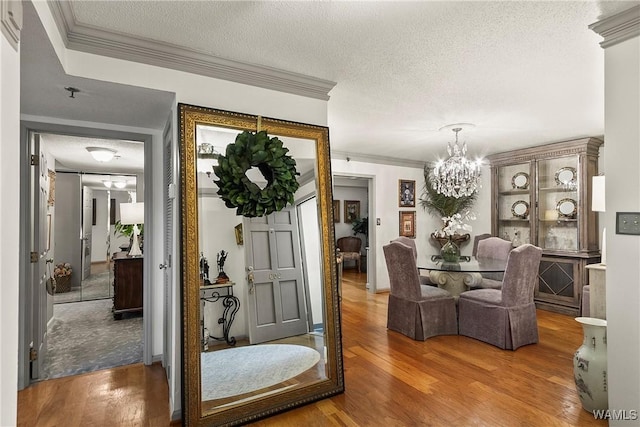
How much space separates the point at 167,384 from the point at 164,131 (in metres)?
2.04

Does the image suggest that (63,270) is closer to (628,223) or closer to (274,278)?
(274,278)

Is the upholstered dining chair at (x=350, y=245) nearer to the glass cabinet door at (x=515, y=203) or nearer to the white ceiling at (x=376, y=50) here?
→ the glass cabinet door at (x=515, y=203)

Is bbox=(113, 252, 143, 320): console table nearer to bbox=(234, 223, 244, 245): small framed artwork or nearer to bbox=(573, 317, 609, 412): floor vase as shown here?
bbox=(234, 223, 244, 245): small framed artwork

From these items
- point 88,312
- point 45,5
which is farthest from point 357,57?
point 88,312

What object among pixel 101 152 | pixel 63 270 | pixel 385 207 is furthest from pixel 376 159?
pixel 63 270

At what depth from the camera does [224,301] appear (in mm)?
2217

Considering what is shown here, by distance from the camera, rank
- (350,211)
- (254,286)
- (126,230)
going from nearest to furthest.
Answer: (254,286) < (126,230) < (350,211)

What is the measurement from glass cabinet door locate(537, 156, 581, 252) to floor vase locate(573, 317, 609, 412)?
9.31 ft

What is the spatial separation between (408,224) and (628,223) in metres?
4.35

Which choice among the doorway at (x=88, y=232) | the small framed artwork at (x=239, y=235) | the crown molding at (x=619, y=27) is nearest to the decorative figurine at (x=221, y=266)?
the small framed artwork at (x=239, y=235)

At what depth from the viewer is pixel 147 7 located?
1703 millimetres

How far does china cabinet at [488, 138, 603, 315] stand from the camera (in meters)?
4.46

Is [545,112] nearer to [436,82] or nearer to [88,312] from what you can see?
[436,82]

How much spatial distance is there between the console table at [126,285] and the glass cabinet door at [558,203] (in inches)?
221
